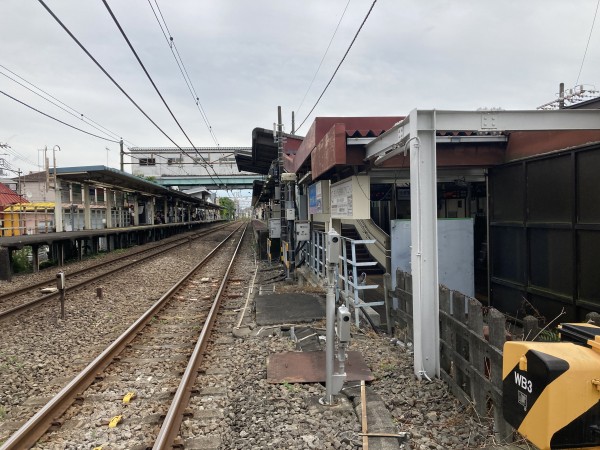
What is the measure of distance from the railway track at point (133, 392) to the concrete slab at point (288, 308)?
96cm

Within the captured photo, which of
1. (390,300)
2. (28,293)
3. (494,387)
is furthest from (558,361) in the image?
(28,293)

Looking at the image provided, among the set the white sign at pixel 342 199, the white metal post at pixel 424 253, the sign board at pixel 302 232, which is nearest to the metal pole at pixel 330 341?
the white metal post at pixel 424 253

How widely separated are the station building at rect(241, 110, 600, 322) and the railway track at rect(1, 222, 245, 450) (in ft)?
10.1

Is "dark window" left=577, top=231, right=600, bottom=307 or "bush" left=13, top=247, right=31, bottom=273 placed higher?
"dark window" left=577, top=231, right=600, bottom=307

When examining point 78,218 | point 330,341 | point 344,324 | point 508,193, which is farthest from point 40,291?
point 78,218

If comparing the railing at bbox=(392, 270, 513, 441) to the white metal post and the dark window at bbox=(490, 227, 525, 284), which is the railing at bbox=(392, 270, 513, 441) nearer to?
the white metal post

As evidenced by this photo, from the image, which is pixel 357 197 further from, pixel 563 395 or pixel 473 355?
pixel 563 395

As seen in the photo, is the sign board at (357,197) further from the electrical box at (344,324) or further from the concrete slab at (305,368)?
the electrical box at (344,324)

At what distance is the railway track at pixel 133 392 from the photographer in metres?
3.81

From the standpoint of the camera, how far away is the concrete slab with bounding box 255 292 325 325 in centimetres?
736

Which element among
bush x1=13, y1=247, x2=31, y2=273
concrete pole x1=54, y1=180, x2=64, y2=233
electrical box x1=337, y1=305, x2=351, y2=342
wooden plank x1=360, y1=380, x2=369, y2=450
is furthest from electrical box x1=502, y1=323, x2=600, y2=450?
concrete pole x1=54, y1=180, x2=64, y2=233

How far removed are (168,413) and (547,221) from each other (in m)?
5.29

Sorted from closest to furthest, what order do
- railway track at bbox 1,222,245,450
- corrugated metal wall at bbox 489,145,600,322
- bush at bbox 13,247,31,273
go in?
railway track at bbox 1,222,245,450 → corrugated metal wall at bbox 489,145,600,322 → bush at bbox 13,247,31,273

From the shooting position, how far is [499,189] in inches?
278
